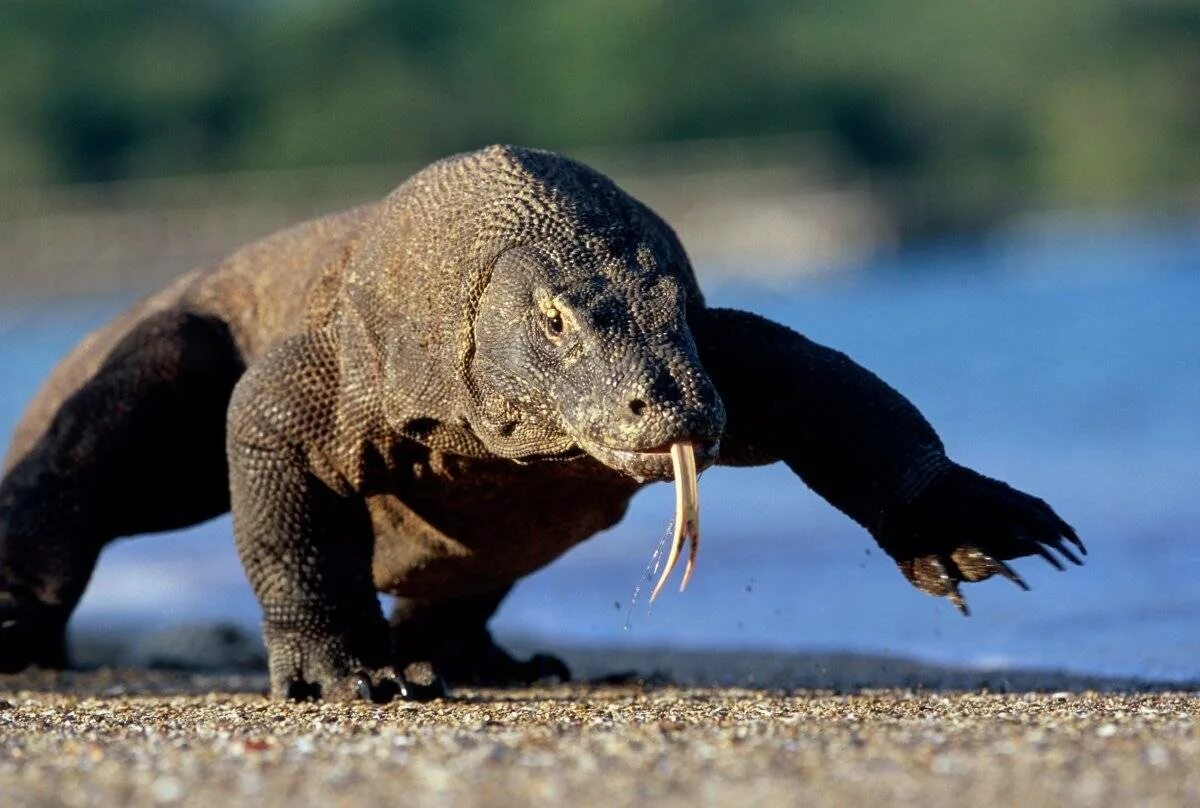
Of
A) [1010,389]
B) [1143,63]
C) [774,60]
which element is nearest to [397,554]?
[1010,389]

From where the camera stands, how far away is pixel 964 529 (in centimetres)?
619

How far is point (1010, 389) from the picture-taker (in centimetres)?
2109

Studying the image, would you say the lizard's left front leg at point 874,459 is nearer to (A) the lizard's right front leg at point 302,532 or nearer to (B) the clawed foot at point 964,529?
(B) the clawed foot at point 964,529

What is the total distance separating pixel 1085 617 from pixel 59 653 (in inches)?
158

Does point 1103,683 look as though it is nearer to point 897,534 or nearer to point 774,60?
point 897,534

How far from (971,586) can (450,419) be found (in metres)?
4.38

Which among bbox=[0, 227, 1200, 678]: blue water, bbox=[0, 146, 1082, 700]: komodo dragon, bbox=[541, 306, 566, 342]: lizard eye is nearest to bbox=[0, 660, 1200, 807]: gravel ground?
bbox=[0, 146, 1082, 700]: komodo dragon

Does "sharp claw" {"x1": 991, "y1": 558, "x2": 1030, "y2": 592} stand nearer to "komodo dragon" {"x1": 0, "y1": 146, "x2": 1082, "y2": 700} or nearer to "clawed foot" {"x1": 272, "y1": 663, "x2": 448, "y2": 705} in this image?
"komodo dragon" {"x1": 0, "y1": 146, "x2": 1082, "y2": 700}

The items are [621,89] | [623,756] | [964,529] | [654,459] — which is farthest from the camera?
[621,89]

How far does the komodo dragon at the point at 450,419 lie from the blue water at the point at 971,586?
5.15 feet

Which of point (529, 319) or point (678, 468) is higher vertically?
point (529, 319)

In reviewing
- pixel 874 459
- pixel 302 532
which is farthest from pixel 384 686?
pixel 874 459

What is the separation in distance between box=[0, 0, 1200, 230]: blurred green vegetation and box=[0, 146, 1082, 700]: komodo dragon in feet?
208

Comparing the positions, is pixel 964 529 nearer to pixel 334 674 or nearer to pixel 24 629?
pixel 334 674
